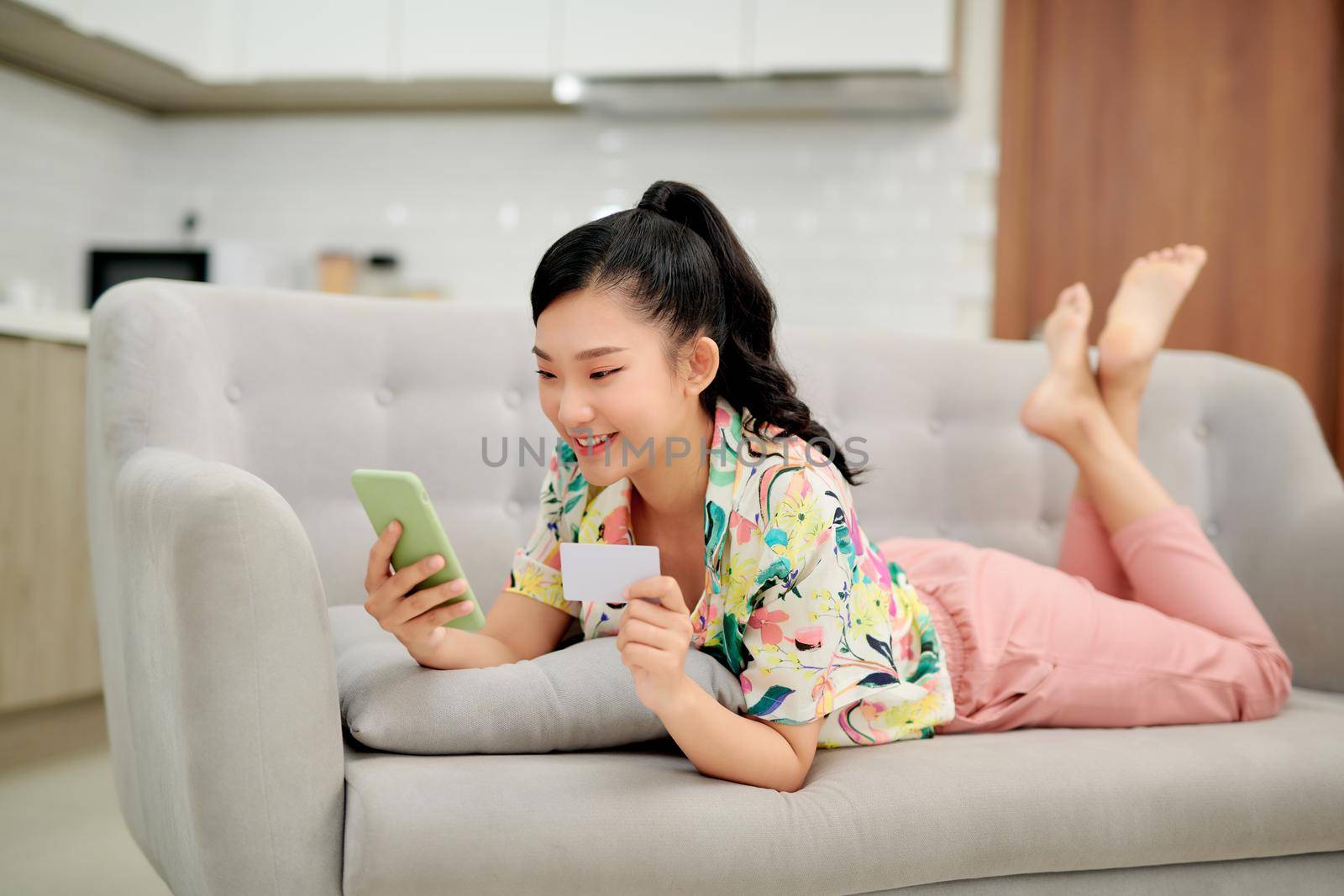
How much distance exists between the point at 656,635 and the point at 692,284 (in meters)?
0.42

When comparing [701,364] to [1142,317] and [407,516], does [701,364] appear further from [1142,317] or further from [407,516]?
[1142,317]

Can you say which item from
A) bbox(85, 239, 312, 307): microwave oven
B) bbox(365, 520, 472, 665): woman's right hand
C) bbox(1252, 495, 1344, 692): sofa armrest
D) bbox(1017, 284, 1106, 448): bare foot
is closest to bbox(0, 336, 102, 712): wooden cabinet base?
bbox(85, 239, 312, 307): microwave oven

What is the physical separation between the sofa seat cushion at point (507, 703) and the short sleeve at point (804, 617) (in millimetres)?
75

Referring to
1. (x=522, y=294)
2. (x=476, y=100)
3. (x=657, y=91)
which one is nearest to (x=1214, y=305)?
(x=657, y=91)

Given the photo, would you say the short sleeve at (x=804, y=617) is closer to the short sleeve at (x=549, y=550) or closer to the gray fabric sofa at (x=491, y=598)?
the gray fabric sofa at (x=491, y=598)

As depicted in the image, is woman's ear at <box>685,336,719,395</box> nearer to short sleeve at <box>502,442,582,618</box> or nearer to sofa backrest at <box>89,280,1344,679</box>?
short sleeve at <box>502,442,582,618</box>

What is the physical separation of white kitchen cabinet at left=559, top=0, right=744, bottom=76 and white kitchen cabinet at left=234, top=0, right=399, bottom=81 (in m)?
0.59

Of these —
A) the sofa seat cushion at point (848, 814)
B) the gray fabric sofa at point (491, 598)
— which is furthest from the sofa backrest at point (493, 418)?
the sofa seat cushion at point (848, 814)

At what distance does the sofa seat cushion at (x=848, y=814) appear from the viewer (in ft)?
3.19

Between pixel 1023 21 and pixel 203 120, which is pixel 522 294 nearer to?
pixel 203 120

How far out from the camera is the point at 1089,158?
3.25 meters

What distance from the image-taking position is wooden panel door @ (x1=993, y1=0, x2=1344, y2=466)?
3.11m

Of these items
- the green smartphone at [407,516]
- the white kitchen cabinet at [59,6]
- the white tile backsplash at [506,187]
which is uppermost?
the white kitchen cabinet at [59,6]

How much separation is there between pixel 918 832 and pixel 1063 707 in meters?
0.44
